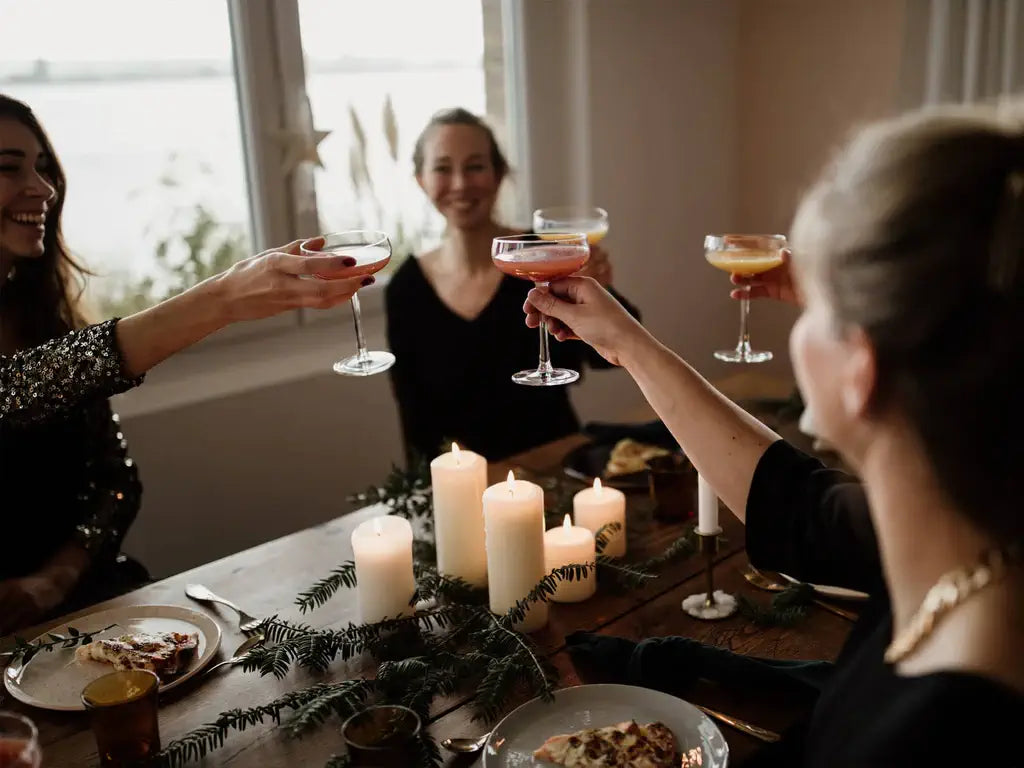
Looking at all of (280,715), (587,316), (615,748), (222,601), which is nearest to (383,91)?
(587,316)

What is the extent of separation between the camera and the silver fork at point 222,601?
134 cm

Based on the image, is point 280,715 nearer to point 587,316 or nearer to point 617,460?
point 587,316

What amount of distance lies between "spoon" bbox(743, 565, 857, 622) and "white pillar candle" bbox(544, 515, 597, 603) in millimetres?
242

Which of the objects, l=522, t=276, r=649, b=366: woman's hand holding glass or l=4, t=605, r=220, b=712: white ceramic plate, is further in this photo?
l=522, t=276, r=649, b=366: woman's hand holding glass

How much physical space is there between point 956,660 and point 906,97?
2901mm

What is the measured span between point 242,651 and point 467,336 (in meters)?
1.35

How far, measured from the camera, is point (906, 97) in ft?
10.5

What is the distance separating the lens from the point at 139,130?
8.45ft

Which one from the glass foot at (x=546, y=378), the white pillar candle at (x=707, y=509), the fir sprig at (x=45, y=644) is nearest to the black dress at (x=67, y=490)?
the fir sprig at (x=45, y=644)

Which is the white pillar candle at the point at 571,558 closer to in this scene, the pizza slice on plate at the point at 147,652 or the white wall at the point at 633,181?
the pizza slice on plate at the point at 147,652

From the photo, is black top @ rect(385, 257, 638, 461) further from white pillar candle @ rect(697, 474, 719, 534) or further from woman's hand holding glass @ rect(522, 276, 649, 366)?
white pillar candle @ rect(697, 474, 719, 534)

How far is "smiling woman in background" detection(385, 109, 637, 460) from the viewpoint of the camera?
2.48 m

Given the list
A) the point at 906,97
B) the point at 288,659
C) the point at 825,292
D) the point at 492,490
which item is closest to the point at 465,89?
the point at 906,97

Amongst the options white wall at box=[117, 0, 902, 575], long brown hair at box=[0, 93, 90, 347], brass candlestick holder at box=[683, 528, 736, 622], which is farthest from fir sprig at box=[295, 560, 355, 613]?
white wall at box=[117, 0, 902, 575]
